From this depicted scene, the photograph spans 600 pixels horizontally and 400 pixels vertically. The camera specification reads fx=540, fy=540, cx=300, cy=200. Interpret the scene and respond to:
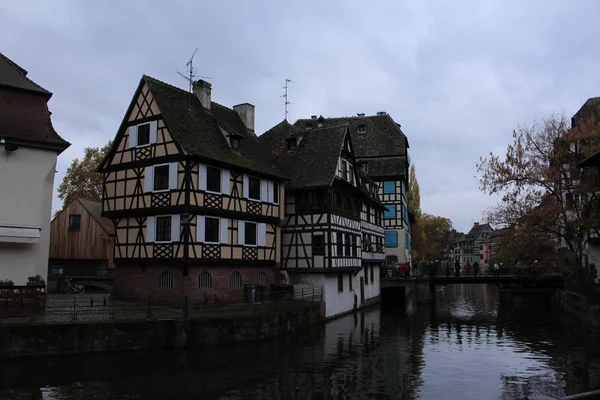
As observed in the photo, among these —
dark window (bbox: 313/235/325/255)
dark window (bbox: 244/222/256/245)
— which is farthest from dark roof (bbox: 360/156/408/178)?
dark window (bbox: 244/222/256/245)

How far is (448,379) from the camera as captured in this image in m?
18.0

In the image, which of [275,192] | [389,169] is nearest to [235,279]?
[275,192]

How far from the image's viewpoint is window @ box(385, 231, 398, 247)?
58.8 meters

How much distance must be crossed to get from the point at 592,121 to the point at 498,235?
9408mm

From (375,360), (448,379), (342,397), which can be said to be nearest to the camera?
(342,397)

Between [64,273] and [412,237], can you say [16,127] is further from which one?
[412,237]

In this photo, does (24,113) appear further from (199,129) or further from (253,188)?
(253,188)

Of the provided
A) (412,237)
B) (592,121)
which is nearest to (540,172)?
(592,121)

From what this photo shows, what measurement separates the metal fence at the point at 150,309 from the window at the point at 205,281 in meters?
0.81

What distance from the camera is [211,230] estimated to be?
2867 cm

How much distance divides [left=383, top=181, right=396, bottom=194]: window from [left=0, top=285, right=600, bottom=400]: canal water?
1216 inches

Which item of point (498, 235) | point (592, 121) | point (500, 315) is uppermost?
point (592, 121)

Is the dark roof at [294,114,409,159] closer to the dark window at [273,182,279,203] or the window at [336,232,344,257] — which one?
the window at [336,232,344,257]

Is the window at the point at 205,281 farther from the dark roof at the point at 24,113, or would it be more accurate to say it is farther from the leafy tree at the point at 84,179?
the leafy tree at the point at 84,179
